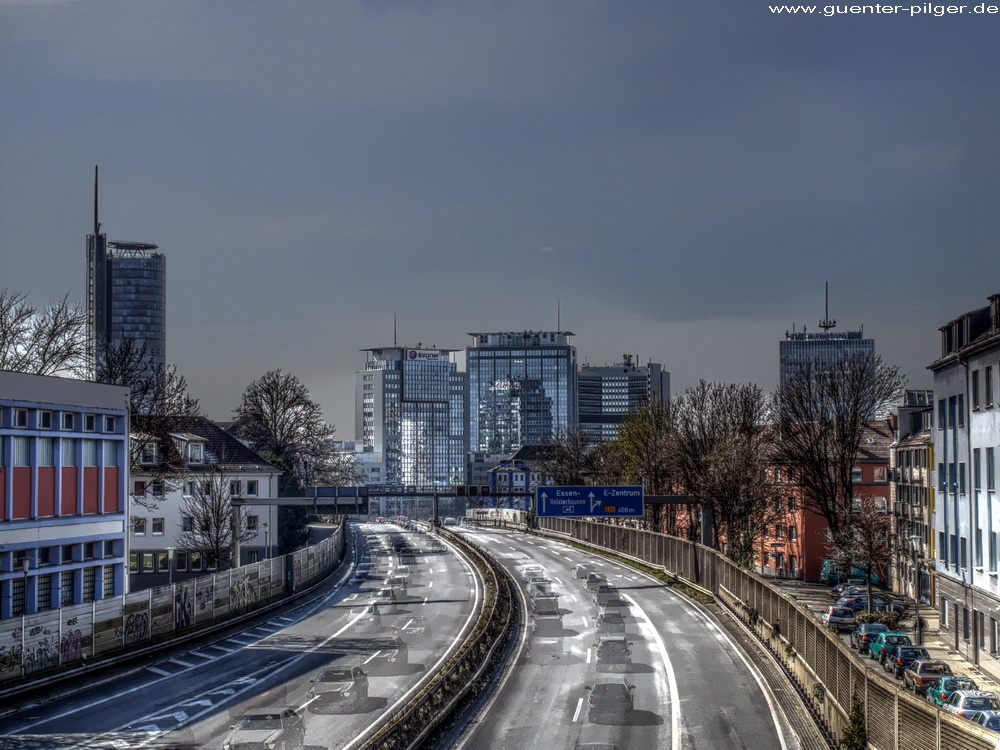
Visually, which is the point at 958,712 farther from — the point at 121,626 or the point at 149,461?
the point at 149,461

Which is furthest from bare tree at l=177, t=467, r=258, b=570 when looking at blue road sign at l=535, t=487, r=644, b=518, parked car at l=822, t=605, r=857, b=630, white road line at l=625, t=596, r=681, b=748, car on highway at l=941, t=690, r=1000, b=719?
car on highway at l=941, t=690, r=1000, b=719

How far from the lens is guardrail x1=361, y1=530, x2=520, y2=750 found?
26719 mm

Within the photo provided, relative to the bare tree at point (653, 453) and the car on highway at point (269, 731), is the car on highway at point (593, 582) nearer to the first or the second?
the bare tree at point (653, 453)

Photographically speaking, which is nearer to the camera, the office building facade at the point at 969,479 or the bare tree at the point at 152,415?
the office building facade at the point at 969,479

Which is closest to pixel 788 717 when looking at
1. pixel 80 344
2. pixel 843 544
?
pixel 843 544

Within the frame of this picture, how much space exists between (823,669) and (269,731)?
15657 millimetres

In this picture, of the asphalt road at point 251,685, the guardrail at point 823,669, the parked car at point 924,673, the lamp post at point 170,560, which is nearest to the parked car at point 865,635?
the guardrail at point 823,669

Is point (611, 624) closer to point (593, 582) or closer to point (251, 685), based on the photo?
point (593, 582)

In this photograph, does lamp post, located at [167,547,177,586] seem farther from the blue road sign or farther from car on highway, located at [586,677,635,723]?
car on highway, located at [586,677,635,723]

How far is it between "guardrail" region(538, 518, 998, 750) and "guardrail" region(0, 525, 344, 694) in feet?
80.0

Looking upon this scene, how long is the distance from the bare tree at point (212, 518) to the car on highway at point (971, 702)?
4728 centimetres

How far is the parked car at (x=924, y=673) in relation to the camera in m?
44.1

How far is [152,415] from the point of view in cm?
7375

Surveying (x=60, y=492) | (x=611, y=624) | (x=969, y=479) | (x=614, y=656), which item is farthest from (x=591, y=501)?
(x=60, y=492)
